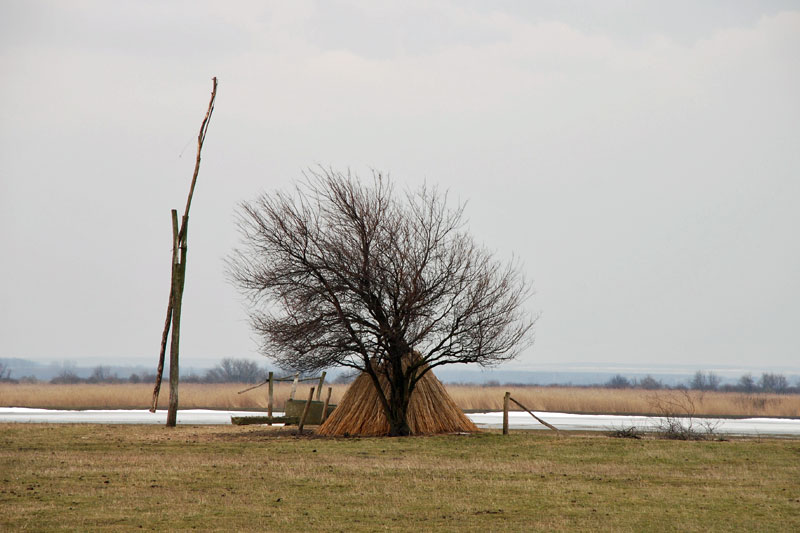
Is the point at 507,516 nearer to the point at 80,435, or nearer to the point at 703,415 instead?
the point at 80,435

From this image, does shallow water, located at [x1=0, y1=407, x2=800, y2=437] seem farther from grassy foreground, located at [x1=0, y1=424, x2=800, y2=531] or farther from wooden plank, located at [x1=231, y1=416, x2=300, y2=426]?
grassy foreground, located at [x1=0, y1=424, x2=800, y2=531]

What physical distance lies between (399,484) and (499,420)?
74.5ft

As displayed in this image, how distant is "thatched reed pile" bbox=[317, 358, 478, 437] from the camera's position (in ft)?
91.3

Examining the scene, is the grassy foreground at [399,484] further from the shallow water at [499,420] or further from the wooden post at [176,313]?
the shallow water at [499,420]

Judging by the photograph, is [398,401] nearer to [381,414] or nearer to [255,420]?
[381,414]

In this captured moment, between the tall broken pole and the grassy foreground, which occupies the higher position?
the tall broken pole

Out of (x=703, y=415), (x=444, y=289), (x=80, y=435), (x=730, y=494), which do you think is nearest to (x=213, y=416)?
(x=80, y=435)

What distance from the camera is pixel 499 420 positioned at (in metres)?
39.2

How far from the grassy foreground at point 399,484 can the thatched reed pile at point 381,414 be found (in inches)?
66.1

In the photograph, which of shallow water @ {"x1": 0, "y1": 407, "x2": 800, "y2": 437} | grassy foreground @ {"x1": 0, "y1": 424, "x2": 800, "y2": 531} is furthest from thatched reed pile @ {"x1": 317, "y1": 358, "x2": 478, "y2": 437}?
shallow water @ {"x1": 0, "y1": 407, "x2": 800, "y2": 437}

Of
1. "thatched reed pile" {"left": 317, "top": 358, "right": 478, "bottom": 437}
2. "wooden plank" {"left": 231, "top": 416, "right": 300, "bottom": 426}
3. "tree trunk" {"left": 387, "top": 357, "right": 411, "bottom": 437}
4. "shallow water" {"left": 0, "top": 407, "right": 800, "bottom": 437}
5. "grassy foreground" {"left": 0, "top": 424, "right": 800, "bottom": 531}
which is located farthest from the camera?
"shallow water" {"left": 0, "top": 407, "right": 800, "bottom": 437}

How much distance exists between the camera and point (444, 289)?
2788 cm

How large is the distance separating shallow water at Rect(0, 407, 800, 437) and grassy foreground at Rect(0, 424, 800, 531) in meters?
8.16

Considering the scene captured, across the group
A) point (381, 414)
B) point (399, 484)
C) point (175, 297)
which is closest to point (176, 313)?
point (175, 297)
